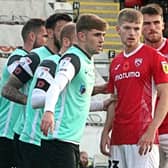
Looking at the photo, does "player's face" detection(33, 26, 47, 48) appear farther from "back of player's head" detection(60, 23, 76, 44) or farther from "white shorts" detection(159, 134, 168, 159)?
"white shorts" detection(159, 134, 168, 159)

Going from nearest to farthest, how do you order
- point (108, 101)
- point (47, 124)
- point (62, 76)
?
point (47, 124) < point (62, 76) < point (108, 101)

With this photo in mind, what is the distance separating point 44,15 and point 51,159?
31.5 ft

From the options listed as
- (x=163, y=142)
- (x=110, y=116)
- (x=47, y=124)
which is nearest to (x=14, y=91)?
(x=110, y=116)

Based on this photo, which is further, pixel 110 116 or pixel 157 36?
pixel 157 36

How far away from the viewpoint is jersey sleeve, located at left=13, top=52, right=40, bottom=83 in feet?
21.0

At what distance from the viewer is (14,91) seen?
20.9 feet

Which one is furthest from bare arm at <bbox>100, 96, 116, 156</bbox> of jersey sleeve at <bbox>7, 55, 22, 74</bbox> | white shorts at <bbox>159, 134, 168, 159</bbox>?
jersey sleeve at <bbox>7, 55, 22, 74</bbox>

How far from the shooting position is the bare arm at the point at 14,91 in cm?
636

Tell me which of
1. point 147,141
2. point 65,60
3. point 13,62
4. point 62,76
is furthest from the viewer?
point 13,62

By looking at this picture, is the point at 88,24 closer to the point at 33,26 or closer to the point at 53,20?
the point at 53,20

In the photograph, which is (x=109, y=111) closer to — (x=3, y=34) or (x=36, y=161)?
(x=36, y=161)

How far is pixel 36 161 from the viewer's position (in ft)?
19.6

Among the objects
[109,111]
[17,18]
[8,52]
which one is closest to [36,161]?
[109,111]

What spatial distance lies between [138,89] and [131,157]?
520 millimetres
